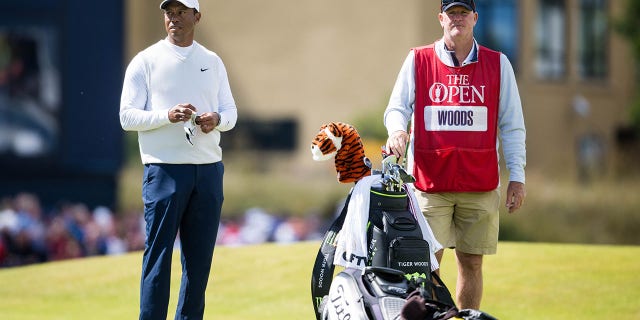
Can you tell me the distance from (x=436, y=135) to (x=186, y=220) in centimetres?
139

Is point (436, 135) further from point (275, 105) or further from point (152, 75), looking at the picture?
point (275, 105)

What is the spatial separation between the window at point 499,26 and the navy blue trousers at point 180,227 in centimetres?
2726

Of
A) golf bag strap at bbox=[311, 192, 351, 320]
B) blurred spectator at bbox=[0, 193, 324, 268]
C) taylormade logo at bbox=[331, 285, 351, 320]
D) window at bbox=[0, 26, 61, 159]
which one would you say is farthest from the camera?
window at bbox=[0, 26, 61, 159]

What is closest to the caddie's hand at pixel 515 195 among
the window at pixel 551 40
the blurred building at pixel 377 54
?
the blurred building at pixel 377 54

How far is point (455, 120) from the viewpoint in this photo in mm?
5777

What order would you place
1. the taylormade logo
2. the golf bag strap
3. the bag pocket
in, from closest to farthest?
the taylormade logo → the bag pocket → the golf bag strap

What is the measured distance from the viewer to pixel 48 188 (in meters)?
23.3

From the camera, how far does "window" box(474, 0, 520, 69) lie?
3256cm

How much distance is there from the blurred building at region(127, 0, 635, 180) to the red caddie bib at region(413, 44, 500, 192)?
2627 cm

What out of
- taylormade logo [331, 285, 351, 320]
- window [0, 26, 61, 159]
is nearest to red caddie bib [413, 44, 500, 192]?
taylormade logo [331, 285, 351, 320]

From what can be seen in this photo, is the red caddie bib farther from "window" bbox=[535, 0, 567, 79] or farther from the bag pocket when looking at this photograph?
"window" bbox=[535, 0, 567, 79]

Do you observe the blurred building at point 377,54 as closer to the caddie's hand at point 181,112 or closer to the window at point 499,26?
the window at point 499,26

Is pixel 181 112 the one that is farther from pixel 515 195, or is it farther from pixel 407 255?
pixel 515 195

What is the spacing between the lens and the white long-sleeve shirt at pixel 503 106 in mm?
5812
